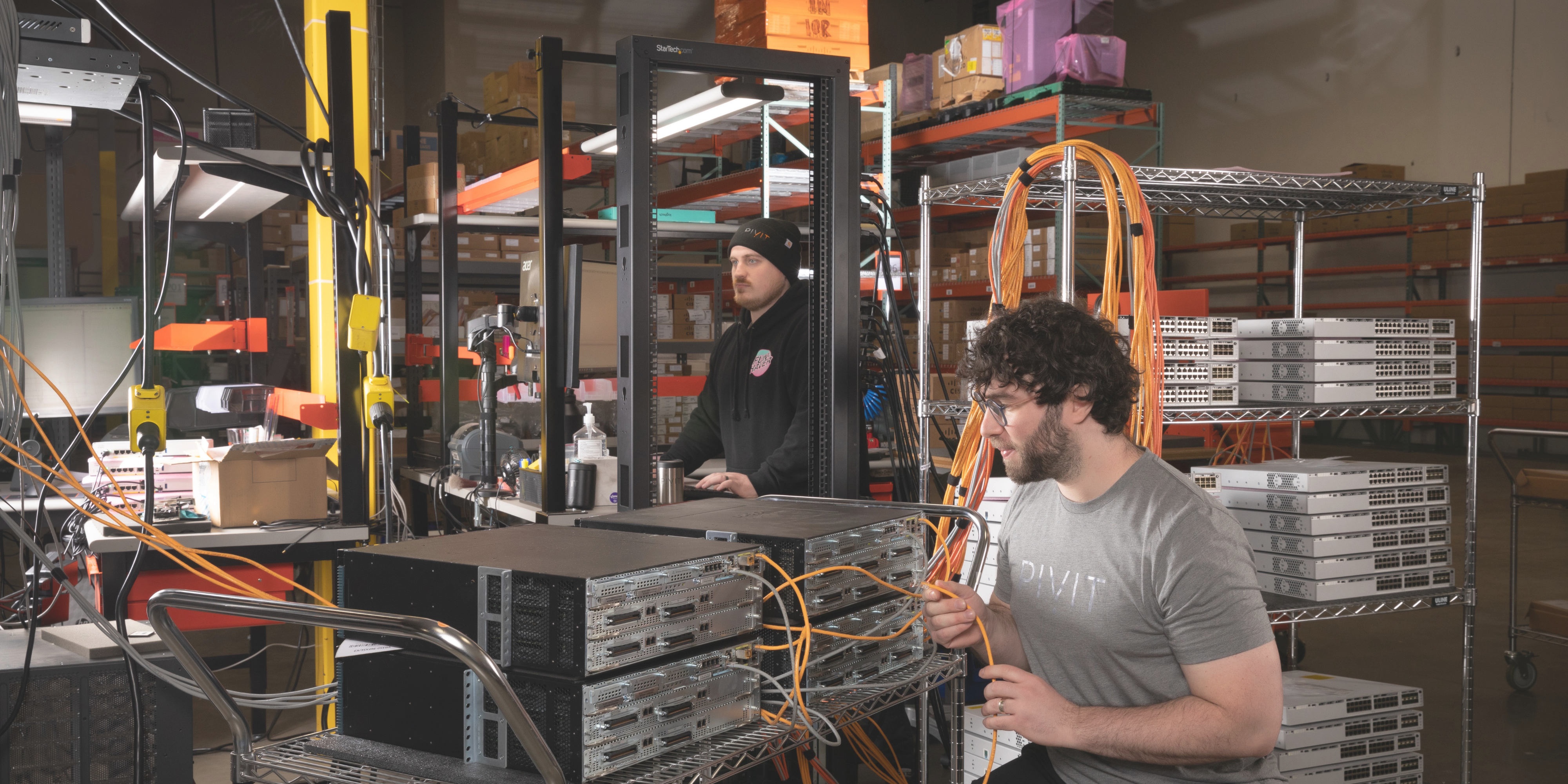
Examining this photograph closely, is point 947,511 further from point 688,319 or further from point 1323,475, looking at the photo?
point 688,319

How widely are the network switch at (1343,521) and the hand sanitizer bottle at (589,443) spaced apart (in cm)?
196

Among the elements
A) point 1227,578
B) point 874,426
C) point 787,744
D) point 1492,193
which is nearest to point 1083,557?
point 1227,578

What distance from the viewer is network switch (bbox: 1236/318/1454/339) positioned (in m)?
3.10

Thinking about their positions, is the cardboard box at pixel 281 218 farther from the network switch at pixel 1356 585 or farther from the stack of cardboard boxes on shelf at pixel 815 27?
the network switch at pixel 1356 585

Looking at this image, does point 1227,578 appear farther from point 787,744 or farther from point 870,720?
point 870,720

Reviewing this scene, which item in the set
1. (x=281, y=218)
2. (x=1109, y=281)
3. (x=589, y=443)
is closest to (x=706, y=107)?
(x=589, y=443)

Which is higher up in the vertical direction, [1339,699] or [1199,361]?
[1199,361]

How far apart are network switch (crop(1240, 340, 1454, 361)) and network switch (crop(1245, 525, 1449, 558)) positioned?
51cm

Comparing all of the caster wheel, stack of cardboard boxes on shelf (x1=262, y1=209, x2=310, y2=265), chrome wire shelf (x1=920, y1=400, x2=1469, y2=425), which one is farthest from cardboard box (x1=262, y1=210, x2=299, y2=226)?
the caster wheel

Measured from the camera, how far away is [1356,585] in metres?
3.08

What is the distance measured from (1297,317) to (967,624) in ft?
7.37

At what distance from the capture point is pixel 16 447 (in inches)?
66.4

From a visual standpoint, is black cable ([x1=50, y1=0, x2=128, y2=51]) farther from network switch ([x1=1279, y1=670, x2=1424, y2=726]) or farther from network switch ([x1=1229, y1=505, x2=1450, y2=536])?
network switch ([x1=1279, y1=670, x2=1424, y2=726])

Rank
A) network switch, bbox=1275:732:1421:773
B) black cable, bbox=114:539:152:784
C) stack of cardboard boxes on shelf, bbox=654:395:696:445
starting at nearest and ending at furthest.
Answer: black cable, bbox=114:539:152:784 → network switch, bbox=1275:732:1421:773 → stack of cardboard boxes on shelf, bbox=654:395:696:445
